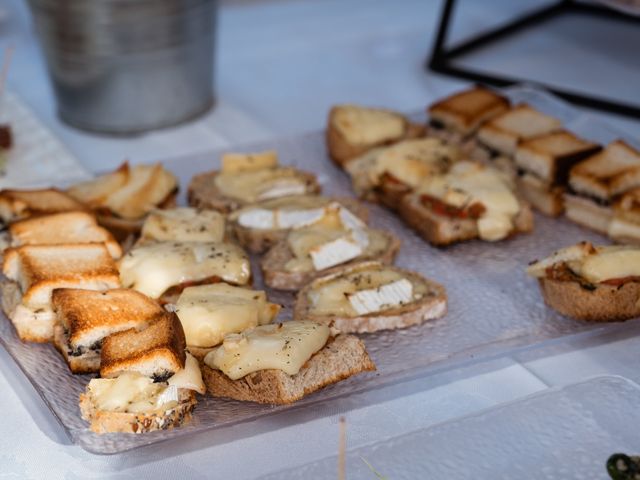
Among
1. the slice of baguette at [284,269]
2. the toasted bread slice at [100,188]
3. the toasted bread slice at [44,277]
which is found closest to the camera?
the toasted bread slice at [44,277]

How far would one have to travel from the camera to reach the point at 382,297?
6.47ft

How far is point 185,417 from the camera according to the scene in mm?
1652

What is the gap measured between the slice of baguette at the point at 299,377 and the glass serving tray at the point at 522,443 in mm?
216

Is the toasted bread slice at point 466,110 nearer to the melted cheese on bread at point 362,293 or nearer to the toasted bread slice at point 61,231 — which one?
the melted cheese on bread at point 362,293

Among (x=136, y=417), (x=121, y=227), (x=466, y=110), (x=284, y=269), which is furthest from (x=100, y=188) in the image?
(x=466, y=110)

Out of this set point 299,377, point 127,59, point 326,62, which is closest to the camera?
point 299,377

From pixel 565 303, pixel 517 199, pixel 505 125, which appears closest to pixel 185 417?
pixel 565 303

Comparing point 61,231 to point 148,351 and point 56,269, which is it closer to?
point 56,269

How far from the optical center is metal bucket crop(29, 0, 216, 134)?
2752 millimetres

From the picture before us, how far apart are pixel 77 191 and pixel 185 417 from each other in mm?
971

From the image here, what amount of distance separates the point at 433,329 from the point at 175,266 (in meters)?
0.59

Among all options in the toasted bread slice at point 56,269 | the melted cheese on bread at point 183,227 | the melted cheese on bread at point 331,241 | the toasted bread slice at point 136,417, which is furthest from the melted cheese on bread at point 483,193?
the toasted bread slice at point 136,417

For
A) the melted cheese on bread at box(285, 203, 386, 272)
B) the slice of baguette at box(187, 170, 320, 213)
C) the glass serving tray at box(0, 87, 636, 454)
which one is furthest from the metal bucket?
the melted cheese on bread at box(285, 203, 386, 272)

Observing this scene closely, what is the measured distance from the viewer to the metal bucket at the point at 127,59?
2.75 m
